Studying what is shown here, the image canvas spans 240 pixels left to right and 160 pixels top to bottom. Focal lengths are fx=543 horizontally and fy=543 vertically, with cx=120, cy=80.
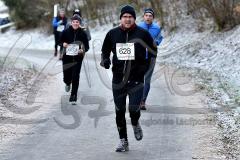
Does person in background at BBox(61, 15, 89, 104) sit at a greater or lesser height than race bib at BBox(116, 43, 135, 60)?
lesser

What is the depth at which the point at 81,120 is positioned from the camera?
32.6 feet

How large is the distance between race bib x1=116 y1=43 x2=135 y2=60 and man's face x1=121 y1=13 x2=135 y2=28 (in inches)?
10.4

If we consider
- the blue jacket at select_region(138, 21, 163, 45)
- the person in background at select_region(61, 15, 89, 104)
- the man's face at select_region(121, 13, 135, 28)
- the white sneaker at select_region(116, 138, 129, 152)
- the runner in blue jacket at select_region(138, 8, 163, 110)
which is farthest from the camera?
the person in background at select_region(61, 15, 89, 104)

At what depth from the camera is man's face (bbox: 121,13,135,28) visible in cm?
739

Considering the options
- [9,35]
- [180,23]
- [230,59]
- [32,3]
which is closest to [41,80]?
[230,59]

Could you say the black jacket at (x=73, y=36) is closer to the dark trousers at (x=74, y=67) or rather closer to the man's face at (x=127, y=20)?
the dark trousers at (x=74, y=67)

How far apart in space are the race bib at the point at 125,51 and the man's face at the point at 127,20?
10.4 inches

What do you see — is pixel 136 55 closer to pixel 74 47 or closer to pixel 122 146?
pixel 122 146

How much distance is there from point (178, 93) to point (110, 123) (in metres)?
3.65

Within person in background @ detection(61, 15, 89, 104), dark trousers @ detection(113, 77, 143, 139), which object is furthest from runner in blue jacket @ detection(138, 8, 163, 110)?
dark trousers @ detection(113, 77, 143, 139)

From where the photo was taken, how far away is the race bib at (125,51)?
7434 mm

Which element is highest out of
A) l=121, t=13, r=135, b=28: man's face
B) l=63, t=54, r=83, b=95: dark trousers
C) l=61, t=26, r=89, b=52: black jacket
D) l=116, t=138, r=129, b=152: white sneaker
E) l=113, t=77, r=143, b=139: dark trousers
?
l=121, t=13, r=135, b=28: man's face

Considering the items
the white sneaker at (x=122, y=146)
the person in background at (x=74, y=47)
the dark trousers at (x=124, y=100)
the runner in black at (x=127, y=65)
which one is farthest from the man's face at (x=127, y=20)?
the person in background at (x=74, y=47)

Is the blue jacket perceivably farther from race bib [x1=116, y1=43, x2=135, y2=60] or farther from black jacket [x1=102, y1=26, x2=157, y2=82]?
race bib [x1=116, y1=43, x2=135, y2=60]
